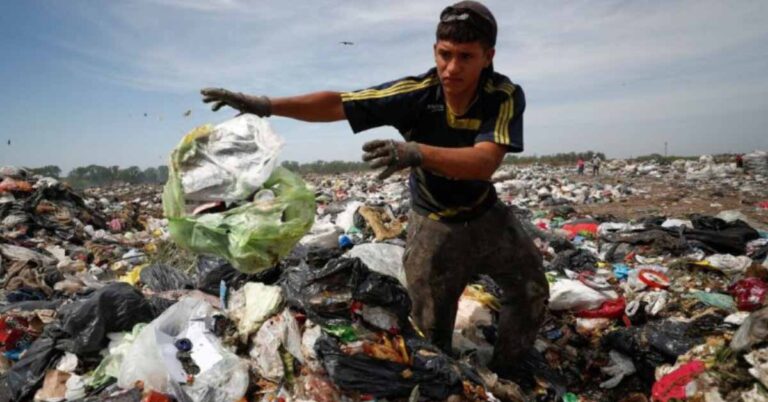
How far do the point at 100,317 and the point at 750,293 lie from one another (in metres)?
4.36

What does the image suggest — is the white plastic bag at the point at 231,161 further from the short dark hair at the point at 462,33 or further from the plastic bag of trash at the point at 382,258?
the plastic bag of trash at the point at 382,258

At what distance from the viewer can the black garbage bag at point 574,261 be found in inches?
178

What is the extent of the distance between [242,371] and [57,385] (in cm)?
107

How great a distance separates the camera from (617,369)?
2.83 metres

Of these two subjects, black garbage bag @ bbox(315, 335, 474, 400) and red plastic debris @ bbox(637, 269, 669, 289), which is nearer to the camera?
black garbage bag @ bbox(315, 335, 474, 400)

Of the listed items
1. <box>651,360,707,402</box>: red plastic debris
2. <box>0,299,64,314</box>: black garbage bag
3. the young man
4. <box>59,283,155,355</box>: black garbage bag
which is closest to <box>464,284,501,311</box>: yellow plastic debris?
the young man

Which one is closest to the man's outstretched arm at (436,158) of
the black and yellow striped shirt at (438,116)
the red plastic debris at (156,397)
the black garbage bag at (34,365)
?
the black and yellow striped shirt at (438,116)

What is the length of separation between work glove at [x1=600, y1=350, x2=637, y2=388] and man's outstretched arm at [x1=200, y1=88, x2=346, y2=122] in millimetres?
2301

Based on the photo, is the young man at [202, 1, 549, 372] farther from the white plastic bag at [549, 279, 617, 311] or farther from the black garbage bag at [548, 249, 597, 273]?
the black garbage bag at [548, 249, 597, 273]

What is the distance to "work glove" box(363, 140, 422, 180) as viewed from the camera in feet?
4.71

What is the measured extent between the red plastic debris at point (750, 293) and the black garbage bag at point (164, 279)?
4.13 metres

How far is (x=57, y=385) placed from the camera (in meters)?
2.46

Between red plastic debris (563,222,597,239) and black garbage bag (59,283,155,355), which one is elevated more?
black garbage bag (59,283,155,355)

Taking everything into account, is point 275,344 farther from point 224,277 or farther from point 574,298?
point 574,298
